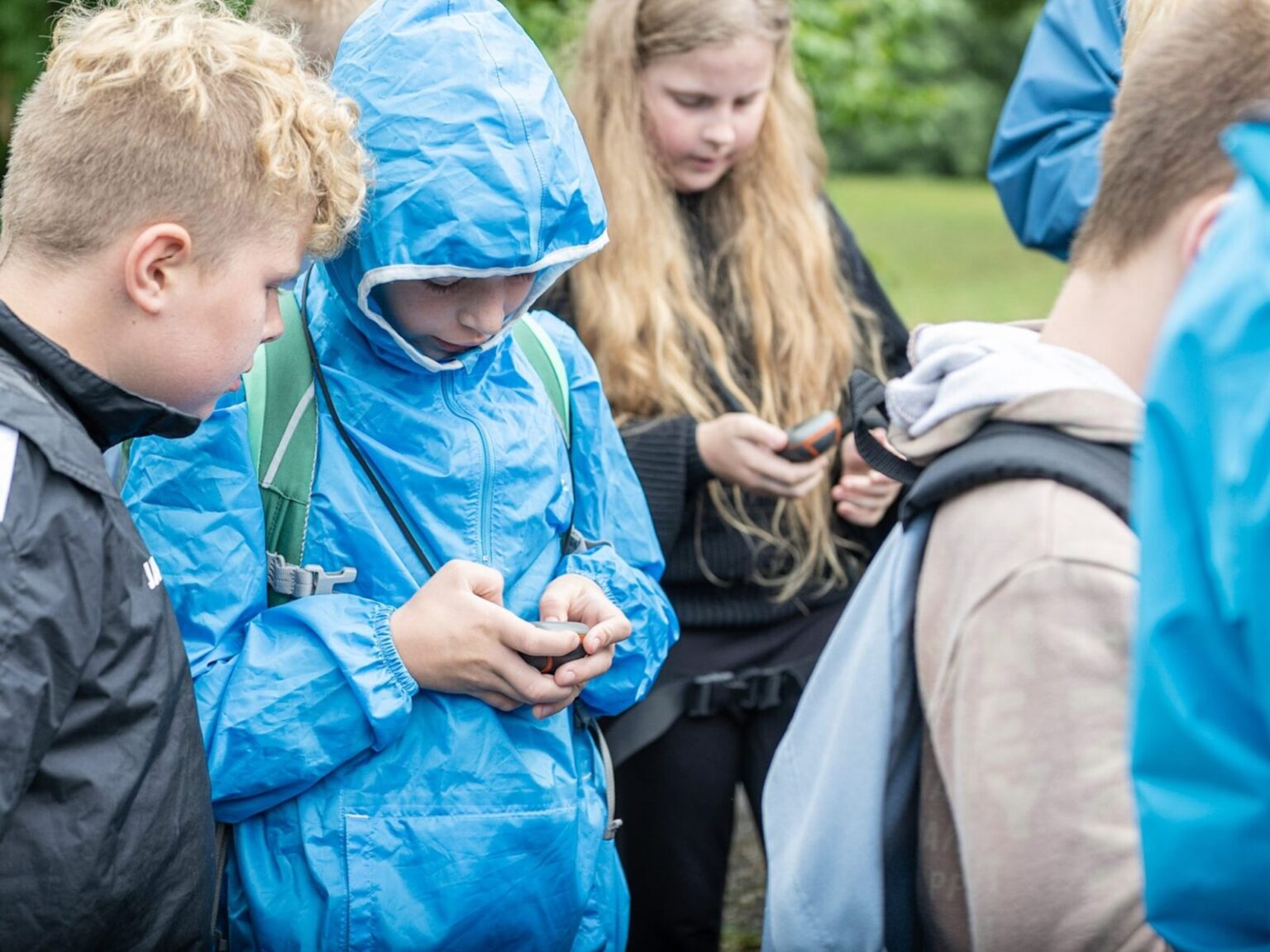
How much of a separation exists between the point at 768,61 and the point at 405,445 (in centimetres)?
151

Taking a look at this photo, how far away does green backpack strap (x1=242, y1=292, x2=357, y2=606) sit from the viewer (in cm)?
216

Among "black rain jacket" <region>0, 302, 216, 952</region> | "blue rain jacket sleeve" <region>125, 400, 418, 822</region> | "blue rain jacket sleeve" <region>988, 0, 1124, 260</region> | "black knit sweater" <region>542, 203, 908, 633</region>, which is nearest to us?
"black rain jacket" <region>0, 302, 216, 952</region>

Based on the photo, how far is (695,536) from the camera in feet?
10.3

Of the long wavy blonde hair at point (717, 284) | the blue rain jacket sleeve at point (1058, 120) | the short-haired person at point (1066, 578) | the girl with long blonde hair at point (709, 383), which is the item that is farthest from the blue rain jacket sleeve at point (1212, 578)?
the blue rain jacket sleeve at point (1058, 120)

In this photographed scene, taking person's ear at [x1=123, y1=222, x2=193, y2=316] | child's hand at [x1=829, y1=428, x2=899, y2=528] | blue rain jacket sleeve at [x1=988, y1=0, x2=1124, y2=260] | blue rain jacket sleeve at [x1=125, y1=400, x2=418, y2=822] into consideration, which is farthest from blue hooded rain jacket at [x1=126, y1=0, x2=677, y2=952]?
blue rain jacket sleeve at [x1=988, y1=0, x2=1124, y2=260]

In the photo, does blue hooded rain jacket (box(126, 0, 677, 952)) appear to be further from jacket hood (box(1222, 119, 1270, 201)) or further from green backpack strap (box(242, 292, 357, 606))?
jacket hood (box(1222, 119, 1270, 201))

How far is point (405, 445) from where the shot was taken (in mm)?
2262

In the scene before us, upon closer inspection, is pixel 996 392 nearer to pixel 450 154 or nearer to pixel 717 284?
pixel 450 154

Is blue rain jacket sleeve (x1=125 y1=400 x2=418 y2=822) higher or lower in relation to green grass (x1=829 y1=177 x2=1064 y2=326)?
higher

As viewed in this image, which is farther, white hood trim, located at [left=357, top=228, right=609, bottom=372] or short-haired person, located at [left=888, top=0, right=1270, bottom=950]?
white hood trim, located at [left=357, top=228, right=609, bottom=372]

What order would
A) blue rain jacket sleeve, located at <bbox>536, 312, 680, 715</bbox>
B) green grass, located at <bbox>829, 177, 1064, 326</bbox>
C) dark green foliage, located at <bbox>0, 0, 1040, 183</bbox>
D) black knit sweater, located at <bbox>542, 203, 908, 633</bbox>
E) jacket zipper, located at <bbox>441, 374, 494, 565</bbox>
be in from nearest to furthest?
jacket zipper, located at <bbox>441, 374, 494, 565</bbox>, blue rain jacket sleeve, located at <bbox>536, 312, 680, 715</bbox>, black knit sweater, located at <bbox>542, 203, 908, 633</bbox>, dark green foliage, located at <bbox>0, 0, 1040, 183</bbox>, green grass, located at <bbox>829, 177, 1064, 326</bbox>

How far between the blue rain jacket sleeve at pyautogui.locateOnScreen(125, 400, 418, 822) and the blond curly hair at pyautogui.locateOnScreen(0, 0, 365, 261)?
0.33 m

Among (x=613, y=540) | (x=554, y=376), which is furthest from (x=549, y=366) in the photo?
(x=613, y=540)

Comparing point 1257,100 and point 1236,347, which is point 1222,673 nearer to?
point 1236,347
